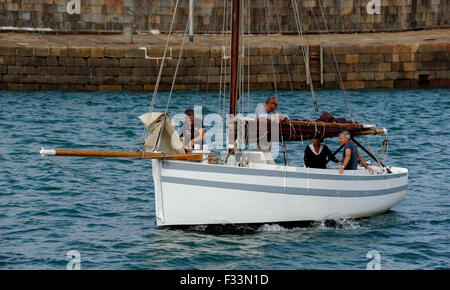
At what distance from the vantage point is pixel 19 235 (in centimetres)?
1434

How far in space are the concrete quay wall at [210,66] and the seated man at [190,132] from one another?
17352 mm

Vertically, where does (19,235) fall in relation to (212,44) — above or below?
below

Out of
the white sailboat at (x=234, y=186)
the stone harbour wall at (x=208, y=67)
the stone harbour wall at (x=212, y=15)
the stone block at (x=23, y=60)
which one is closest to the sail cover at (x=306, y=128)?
the white sailboat at (x=234, y=186)

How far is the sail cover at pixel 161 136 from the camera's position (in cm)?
1358

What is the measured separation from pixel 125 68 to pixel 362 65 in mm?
8890

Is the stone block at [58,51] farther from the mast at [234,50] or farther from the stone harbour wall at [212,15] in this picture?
the mast at [234,50]

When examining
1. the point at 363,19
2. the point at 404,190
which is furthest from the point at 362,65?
the point at 404,190

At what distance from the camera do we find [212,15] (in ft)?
120

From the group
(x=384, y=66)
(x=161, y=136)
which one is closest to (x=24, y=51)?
(x=384, y=66)

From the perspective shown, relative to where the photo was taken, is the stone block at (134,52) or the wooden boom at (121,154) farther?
the stone block at (134,52)

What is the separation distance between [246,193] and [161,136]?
151 cm

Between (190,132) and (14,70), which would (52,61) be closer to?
(14,70)

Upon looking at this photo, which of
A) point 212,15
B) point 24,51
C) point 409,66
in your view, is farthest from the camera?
point 212,15
